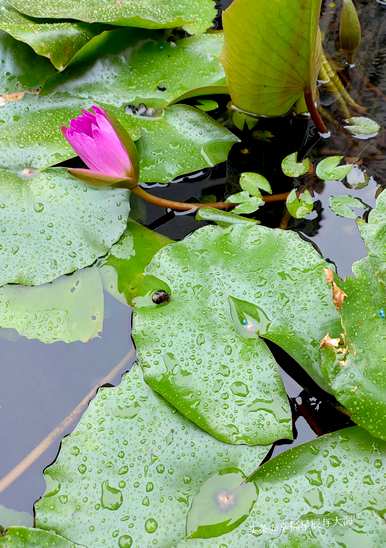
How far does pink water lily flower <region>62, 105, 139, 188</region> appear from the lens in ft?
3.78

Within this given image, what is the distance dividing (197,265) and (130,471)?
405 mm

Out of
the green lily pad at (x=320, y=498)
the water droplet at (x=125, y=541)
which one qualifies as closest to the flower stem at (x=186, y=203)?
the green lily pad at (x=320, y=498)

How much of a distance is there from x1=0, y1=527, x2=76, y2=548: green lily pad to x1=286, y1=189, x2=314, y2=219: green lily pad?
81cm

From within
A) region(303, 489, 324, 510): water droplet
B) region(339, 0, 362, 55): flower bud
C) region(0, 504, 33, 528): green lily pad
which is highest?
region(339, 0, 362, 55): flower bud

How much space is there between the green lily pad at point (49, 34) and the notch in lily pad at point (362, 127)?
720 millimetres

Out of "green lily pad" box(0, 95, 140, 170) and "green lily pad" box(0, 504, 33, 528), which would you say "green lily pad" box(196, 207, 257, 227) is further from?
"green lily pad" box(0, 504, 33, 528)

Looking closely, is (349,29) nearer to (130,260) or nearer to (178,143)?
(178,143)

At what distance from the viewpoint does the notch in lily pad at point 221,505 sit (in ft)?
2.77

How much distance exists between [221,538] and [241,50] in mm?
994

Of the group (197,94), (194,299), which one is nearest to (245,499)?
(194,299)

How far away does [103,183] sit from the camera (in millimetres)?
1207

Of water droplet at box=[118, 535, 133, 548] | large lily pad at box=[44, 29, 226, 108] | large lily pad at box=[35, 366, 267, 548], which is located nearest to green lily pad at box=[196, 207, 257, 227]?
large lily pad at box=[44, 29, 226, 108]

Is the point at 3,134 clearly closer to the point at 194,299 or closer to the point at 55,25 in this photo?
the point at 55,25

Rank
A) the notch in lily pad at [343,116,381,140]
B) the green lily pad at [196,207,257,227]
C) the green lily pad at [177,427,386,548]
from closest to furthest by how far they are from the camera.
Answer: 1. the green lily pad at [177,427,386,548]
2. the green lily pad at [196,207,257,227]
3. the notch in lily pad at [343,116,381,140]
